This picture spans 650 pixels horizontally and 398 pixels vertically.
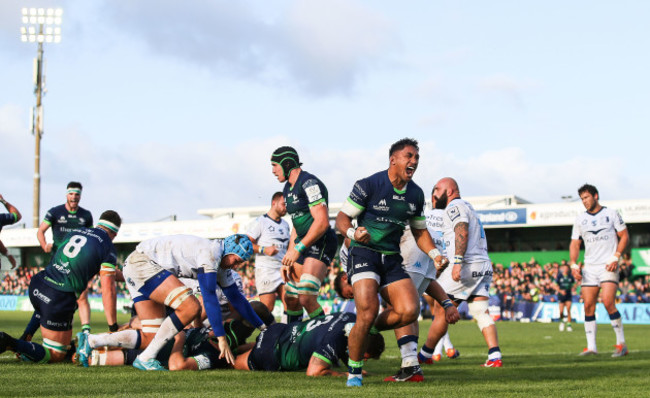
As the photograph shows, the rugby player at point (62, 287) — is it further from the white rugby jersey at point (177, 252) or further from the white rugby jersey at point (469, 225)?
the white rugby jersey at point (469, 225)

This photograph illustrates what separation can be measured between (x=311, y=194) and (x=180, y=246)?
1607 mm

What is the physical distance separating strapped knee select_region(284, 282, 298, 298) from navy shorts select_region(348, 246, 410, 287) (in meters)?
3.50

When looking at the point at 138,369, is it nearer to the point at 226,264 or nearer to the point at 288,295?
the point at 226,264

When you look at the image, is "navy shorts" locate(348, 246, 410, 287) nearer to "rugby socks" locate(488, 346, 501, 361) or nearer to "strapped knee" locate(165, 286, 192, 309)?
"strapped knee" locate(165, 286, 192, 309)

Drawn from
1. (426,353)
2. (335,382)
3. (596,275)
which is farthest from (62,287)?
(596,275)

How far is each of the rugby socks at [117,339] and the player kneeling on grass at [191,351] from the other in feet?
0.40

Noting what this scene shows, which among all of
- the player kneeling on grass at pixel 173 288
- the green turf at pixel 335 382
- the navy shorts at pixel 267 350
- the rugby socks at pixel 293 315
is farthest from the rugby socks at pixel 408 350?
the rugby socks at pixel 293 315

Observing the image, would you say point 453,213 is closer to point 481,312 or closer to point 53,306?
point 481,312

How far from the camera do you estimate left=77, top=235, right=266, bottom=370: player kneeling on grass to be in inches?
325

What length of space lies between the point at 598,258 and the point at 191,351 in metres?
7.36

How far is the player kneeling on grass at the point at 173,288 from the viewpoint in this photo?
27.1ft

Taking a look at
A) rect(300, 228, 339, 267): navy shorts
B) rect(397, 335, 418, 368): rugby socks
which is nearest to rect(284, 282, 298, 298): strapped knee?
rect(300, 228, 339, 267): navy shorts

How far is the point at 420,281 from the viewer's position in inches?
367

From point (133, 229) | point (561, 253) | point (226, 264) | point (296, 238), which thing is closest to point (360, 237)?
point (226, 264)
